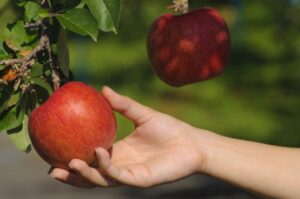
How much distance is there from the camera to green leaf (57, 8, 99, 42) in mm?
1460

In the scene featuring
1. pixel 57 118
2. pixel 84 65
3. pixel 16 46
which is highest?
pixel 16 46

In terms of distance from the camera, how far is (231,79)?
874 centimetres

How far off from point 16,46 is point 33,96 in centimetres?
13

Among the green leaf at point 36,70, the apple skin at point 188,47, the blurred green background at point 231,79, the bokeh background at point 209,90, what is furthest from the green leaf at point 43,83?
the blurred green background at point 231,79

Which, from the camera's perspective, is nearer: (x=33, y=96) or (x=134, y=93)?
(x=33, y=96)

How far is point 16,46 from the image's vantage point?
63.8 inches

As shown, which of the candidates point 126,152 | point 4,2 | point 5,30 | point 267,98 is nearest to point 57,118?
point 5,30

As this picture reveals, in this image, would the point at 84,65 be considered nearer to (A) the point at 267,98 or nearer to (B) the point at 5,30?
(A) the point at 267,98

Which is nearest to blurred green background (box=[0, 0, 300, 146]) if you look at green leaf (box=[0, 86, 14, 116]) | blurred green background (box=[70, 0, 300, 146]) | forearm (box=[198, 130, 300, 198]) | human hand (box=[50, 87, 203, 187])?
blurred green background (box=[70, 0, 300, 146])

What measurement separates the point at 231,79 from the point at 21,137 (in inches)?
280

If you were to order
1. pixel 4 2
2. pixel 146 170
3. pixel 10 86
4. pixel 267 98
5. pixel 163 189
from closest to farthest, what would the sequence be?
pixel 10 86 → pixel 146 170 → pixel 4 2 → pixel 163 189 → pixel 267 98

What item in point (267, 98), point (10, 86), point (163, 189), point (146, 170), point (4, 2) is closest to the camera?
point (10, 86)

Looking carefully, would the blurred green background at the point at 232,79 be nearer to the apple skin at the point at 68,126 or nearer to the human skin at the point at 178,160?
the human skin at the point at 178,160

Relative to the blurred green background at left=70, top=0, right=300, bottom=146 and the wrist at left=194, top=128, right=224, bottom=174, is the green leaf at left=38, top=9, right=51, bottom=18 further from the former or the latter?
the blurred green background at left=70, top=0, right=300, bottom=146
